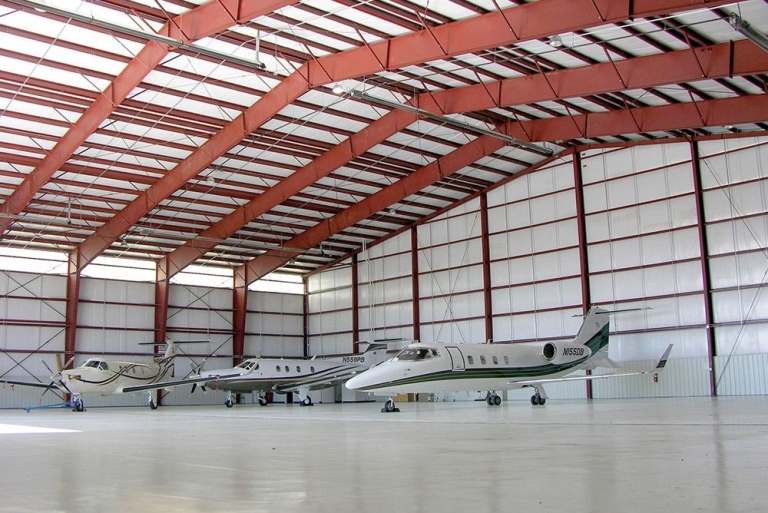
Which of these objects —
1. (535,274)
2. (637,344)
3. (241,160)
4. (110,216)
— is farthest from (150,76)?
(637,344)

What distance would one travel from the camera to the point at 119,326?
4250 cm

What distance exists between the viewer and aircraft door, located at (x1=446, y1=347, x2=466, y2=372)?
24.8 metres

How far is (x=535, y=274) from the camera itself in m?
38.3

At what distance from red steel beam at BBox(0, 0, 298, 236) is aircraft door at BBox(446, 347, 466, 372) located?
1253cm

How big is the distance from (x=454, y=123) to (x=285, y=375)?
53.1 ft

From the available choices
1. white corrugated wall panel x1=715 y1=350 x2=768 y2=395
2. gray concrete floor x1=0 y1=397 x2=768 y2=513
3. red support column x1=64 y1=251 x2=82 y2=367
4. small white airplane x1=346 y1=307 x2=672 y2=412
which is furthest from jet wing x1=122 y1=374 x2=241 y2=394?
white corrugated wall panel x1=715 y1=350 x2=768 y2=395

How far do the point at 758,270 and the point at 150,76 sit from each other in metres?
25.9

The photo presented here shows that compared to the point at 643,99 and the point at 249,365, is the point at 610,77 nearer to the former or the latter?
the point at 643,99

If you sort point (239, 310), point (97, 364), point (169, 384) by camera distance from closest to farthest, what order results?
point (169, 384), point (97, 364), point (239, 310)

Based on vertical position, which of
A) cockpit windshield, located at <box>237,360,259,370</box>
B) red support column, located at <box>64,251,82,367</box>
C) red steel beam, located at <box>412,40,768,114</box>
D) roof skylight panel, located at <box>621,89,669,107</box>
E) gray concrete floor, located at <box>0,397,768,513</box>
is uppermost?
roof skylight panel, located at <box>621,89,669,107</box>

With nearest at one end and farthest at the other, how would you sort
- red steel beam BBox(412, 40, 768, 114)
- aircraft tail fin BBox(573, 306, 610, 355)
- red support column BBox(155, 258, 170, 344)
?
red steel beam BBox(412, 40, 768, 114) < aircraft tail fin BBox(573, 306, 610, 355) < red support column BBox(155, 258, 170, 344)

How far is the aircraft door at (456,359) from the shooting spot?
24.8 m

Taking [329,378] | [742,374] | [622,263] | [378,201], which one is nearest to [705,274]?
[622,263]

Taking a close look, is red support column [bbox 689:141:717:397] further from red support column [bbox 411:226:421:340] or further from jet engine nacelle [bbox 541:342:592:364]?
red support column [bbox 411:226:421:340]
